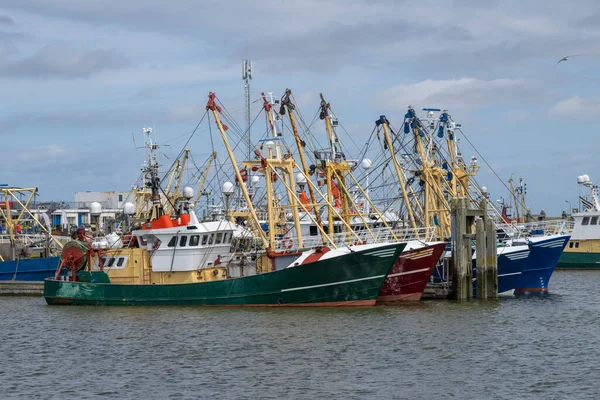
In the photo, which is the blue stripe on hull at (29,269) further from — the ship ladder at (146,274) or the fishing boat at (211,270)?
the ship ladder at (146,274)

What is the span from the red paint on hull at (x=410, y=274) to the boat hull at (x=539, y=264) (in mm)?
7625

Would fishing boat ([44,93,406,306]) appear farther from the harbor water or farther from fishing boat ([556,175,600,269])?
fishing boat ([556,175,600,269])

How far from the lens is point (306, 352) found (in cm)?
2809

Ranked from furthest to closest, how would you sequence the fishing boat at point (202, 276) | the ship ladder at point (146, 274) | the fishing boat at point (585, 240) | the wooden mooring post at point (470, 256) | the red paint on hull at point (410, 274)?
the fishing boat at point (585, 240), the wooden mooring post at point (470, 256), the ship ladder at point (146, 274), the red paint on hull at point (410, 274), the fishing boat at point (202, 276)

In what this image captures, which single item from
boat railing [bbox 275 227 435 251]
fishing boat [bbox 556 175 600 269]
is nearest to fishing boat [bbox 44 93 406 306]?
boat railing [bbox 275 227 435 251]

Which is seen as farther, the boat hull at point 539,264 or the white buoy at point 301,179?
the white buoy at point 301,179

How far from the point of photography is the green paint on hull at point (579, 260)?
63.0 m

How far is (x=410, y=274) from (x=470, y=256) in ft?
9.35

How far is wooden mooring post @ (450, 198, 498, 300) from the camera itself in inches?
1570

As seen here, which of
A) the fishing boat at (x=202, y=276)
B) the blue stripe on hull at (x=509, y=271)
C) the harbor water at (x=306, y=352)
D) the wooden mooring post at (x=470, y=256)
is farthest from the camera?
the blue stripe on hull at (x=509, y=271)

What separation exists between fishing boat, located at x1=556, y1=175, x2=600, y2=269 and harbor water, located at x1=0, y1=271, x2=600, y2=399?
Answer: 2414 centimetres

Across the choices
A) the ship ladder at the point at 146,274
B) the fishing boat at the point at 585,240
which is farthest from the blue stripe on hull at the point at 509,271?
the fishing boat at the point at 585,240

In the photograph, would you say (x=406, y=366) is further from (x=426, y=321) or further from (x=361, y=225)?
(x=361, y=225)

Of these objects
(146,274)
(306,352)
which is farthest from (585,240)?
(306,352)
